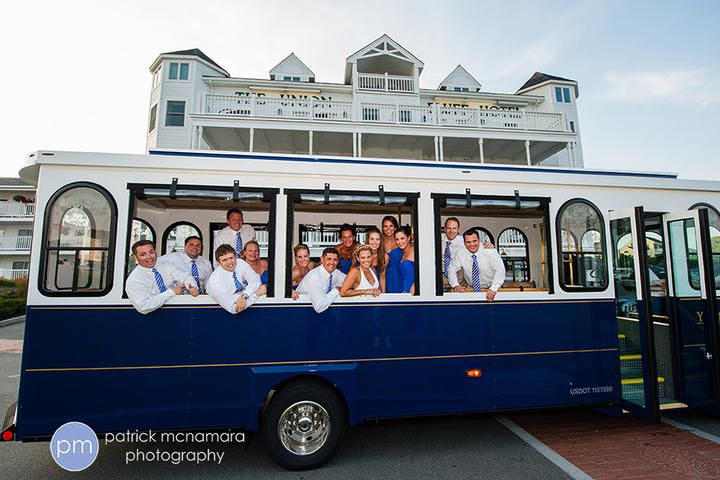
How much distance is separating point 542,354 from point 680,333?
1925mm

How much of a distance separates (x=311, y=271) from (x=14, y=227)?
3871 cm

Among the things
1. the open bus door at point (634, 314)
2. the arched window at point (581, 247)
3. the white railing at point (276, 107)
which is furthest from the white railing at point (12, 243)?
the open bus door at point (634, 314)

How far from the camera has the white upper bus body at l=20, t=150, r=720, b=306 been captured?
3.40 meters

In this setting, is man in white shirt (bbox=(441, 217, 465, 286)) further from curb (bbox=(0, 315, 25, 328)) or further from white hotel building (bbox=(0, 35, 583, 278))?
curb (bbox=(0, 315, 25, 328))

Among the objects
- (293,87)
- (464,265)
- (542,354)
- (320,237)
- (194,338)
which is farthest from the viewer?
(293,87)

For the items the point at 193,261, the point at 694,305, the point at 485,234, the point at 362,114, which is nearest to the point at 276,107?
the point at 362,114

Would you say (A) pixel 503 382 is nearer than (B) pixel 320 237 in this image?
Yes

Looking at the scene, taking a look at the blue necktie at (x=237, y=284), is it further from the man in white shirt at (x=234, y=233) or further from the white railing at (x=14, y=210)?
the white railing at (x=14, y=210)

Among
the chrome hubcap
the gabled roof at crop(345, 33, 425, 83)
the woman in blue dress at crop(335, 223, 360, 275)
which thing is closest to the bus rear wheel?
the chrome hubcap

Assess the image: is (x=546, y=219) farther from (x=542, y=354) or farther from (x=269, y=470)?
(x=269, y=470)

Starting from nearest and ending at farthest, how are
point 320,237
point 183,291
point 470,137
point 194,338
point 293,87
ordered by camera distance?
point 194,338
point 183,291
point 320,237
point 470,137
point 293,87

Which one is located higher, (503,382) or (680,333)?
(680,333)

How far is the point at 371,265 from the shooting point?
4039mm

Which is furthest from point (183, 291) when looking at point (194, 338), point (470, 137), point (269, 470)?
point (470, 137)
